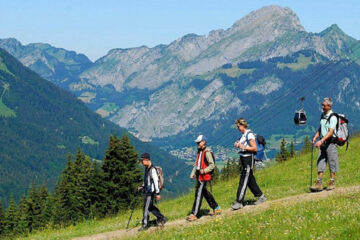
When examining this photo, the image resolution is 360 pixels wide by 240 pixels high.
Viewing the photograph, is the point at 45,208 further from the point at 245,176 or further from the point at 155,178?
the point at 245,176

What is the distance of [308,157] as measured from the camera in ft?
134

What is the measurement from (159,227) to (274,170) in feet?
66.5

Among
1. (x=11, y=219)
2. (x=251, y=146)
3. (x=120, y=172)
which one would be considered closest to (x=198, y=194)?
(x=251, y=146)

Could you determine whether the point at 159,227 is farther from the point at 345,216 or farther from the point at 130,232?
the point at 345,216

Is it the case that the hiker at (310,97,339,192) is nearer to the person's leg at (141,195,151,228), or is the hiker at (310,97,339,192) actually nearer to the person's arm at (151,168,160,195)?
the person's arm at (151,168,160,195)

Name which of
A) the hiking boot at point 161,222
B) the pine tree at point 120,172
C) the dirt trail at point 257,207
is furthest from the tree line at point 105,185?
the hiking boot at point 161,222

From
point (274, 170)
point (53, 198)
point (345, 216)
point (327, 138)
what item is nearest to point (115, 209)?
point (274, 170)

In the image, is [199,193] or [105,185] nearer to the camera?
[199,193]

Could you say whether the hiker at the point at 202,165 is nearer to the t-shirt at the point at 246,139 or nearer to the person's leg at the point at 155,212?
the t-shirt at the point at 246,139

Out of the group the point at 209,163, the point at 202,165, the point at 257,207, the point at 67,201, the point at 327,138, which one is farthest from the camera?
the point at 67,201

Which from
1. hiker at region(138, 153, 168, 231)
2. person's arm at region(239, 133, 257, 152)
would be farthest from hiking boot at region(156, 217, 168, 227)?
person's arm at region(239, 133, 257, 152)

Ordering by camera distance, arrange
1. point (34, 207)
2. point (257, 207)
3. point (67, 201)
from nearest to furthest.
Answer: point (257, 207)
point (67, 201)
point (34, 207)

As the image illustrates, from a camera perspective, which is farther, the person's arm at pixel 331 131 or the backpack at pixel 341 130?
the backpack at pixel 341 130

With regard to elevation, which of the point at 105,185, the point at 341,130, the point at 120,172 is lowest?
the point at 105,185
